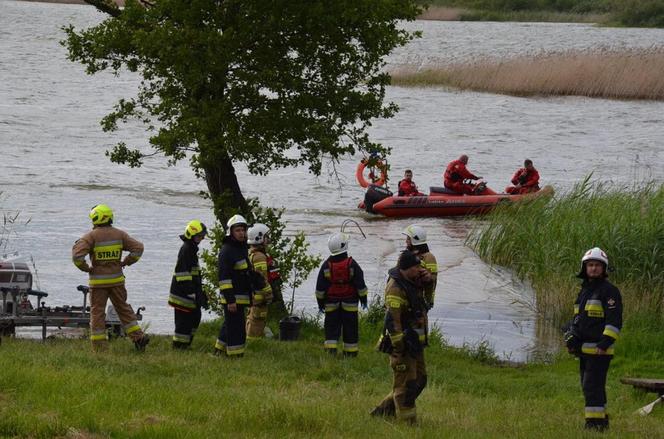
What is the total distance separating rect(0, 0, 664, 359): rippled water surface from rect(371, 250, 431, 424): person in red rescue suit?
6743mm

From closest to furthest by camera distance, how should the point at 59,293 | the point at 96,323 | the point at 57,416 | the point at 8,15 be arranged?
the point at 57,416 → the point at 96,323 → the point at 59,293 → the point at 8,15

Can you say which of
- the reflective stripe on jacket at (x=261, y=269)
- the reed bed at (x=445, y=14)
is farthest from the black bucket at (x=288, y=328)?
the reed bed at (x=445, y=14)

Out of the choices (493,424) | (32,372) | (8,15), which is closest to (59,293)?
(32,372)

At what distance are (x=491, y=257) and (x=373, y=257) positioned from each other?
2.40m

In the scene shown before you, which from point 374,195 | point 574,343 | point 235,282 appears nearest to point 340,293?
point 235,282

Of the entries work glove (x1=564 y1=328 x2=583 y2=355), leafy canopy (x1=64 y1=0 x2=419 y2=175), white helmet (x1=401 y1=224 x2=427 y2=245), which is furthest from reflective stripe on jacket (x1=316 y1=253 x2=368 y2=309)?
work glove (x1=564 y1=328 x2=583 y2=355)

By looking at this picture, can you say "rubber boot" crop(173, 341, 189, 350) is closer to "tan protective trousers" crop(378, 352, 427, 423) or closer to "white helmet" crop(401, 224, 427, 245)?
"white helmet" crop(401, 224, 427, 245)

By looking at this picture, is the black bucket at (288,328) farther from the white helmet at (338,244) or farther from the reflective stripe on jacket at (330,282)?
the white helmet at (338,244)

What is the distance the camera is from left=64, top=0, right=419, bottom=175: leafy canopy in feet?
44.8

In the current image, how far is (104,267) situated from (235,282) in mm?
1325

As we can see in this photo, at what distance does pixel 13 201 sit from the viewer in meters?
28.8

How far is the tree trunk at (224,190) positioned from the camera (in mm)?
14984

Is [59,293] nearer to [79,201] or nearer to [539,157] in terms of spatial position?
[79,201]

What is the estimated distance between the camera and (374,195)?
27844mm
